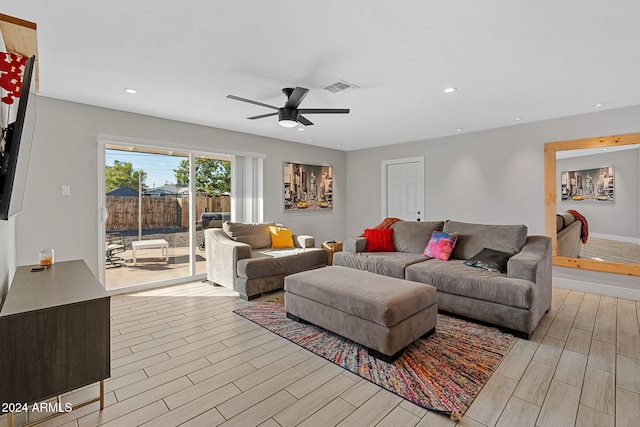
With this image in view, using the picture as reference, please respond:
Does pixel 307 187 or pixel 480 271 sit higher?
pixel 307 187

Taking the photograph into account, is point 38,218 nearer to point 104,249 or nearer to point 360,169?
point 104,249

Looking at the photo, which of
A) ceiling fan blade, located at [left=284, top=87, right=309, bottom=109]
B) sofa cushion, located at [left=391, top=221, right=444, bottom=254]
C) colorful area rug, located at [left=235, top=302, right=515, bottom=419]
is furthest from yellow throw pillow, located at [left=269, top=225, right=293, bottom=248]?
ceiling fan blade, located at [left=284, top=87, right=309, bottom=109]

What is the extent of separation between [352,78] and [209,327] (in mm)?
2713

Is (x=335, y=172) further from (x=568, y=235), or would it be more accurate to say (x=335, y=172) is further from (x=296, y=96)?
(x=568, y=235)

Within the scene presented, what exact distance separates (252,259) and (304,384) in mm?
2049

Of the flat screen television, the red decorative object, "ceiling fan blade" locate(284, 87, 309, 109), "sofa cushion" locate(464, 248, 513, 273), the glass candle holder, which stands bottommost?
"sofa cushion" locate(464, 248, 513, 273)

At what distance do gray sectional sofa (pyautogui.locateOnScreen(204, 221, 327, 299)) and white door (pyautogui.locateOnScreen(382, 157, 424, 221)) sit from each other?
7.35ft

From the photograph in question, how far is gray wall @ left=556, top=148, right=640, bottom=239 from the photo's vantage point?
3.84 meters

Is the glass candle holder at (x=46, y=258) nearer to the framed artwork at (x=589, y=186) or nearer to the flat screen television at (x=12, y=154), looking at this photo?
the flat screen television at (x=12, y=154)

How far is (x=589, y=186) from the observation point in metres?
4.14

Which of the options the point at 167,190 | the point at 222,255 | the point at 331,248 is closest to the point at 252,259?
the point at 222,255

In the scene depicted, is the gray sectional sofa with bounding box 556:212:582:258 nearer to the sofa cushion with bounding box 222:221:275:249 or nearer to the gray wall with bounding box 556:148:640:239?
the gray wall with bounding box 556:148:640:239

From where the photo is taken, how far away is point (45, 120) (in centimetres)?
345

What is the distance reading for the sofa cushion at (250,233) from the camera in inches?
179
